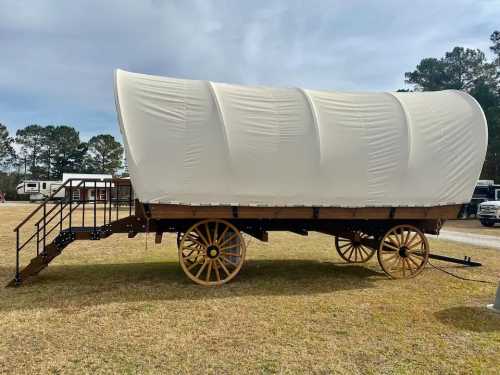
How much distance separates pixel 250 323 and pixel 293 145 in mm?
3275

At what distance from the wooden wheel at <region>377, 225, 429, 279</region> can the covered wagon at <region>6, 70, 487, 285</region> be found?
3 cm

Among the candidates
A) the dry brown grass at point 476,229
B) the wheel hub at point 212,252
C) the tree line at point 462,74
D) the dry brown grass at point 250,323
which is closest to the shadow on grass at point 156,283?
the dry brown grass at point 250,323

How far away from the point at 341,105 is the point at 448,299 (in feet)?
12.8

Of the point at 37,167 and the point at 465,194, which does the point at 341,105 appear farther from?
the point at 37,167

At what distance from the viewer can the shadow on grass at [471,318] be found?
5059mm

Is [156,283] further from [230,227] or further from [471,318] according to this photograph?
[471,318]

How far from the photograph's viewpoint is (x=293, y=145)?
6965 millimetres

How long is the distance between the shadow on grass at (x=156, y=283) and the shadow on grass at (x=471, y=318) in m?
1.70

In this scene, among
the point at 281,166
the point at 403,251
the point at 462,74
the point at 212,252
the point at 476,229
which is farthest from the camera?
the point at 462,74

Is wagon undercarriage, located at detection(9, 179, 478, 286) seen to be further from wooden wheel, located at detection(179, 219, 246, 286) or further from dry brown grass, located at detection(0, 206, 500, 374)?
dry brown grass, located at detection(0, 206, 500, 374)

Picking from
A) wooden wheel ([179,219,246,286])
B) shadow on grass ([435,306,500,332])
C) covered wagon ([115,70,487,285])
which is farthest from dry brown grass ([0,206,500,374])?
covered wagon ([115,70,487,285])

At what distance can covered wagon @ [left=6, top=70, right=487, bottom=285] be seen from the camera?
6.54 m

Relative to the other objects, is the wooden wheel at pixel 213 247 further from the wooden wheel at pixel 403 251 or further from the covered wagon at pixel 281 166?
the wooden wheel at pixel 403 251

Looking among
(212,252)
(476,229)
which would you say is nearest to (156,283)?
(212,252)
